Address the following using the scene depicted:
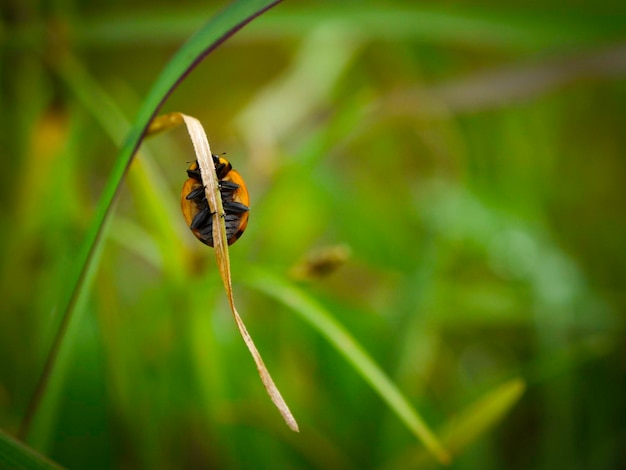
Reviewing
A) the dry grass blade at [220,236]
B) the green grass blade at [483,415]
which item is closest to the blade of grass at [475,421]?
the green grass blade at [483,415]

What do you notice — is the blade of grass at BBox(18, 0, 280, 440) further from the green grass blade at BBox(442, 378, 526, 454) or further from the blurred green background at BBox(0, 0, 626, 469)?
the green grass blade at BBox(442, 378, 526, 454)

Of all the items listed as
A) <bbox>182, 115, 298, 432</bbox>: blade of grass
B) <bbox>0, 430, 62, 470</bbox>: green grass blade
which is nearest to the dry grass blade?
<bbox>182, 115, 298, 432</bbox>: blade of grass

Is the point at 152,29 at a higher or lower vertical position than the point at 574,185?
higher

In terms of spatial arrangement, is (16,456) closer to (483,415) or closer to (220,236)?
(220,236)

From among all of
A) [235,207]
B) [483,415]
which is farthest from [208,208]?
[483,415]

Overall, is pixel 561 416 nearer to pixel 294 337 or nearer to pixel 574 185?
pixel 294 337

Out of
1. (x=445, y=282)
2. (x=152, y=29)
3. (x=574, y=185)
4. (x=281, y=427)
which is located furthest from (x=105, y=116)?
(x=574, y=185)
